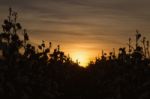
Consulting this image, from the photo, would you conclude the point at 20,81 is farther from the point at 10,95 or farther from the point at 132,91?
the point at 132,91

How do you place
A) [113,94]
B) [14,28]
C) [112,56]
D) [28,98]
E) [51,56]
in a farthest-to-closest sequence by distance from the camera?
[112,56] → [51,56] → [113,94] → [28,98] → [14,28]

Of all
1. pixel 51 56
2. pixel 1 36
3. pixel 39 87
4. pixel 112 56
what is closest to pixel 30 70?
pixel 39 87

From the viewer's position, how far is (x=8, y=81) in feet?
188

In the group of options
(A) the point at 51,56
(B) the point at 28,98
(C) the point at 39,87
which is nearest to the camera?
(B) the point at 28,98

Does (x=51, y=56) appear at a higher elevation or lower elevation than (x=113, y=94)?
higher

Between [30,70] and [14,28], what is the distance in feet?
28.9

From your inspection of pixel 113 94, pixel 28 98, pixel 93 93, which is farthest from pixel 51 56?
pixel 28 98

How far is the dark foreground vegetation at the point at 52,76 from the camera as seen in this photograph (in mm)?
56938

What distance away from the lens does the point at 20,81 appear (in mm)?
58656

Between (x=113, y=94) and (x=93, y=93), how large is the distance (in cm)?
1672

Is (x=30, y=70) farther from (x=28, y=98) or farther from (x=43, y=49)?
(x=43, y=49)

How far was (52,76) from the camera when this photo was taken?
8131 centimetres

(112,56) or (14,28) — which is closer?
(14,28)

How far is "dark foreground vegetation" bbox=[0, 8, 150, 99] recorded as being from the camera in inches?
2242
